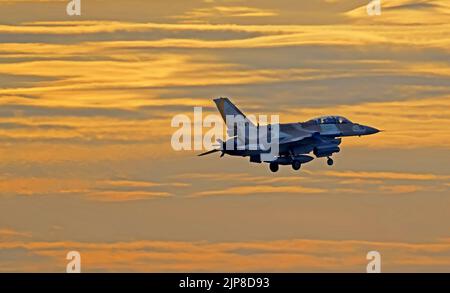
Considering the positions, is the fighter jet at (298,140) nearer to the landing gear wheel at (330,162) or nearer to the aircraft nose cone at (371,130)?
the landing gear wheel at (330,162)

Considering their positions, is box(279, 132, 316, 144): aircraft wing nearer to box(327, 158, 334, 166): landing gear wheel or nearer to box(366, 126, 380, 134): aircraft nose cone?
box(327, 158, 334, 166): landing gear wheel

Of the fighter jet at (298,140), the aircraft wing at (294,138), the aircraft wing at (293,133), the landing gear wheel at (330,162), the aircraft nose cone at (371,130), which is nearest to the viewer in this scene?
the fighter jet at (298,140)

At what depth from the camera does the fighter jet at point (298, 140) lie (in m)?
156

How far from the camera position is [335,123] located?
164m

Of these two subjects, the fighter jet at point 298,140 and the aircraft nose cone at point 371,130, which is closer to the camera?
the fighter jet at point 298,140

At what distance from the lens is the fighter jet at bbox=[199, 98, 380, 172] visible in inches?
6142

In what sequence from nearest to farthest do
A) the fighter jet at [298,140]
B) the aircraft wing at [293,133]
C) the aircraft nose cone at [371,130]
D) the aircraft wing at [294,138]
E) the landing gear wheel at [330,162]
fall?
the fighter jet at [298,140] → the landing gear wheel at [330,162] → the aircraft wing at [294,138] → the aircraft wing at [293,133] → the aircraft nose cone at [371,130]

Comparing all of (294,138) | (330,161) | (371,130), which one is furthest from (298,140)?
(371,130)

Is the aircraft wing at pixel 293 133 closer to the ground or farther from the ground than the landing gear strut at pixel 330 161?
farther from the ground

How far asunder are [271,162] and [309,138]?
643 centimetres

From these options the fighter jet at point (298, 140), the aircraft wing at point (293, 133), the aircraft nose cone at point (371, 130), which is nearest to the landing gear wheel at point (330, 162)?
the fighter jet at point (298, 140)

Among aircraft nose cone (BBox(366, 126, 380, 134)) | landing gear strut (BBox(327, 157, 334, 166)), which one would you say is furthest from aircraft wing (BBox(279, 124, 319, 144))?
aircraft nose cone (BBox(366, 126, 380, 134))
